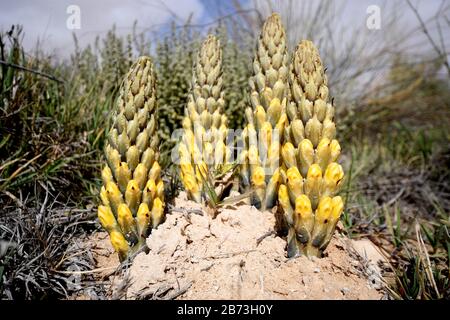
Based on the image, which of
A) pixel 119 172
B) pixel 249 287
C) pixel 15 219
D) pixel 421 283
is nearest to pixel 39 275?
pixel 15 219

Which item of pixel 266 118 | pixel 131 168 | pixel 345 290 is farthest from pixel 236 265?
pixel 266 118

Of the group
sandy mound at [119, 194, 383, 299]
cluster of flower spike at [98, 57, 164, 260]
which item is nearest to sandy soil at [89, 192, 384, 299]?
sandy mound at [119, 194, 383, 299]

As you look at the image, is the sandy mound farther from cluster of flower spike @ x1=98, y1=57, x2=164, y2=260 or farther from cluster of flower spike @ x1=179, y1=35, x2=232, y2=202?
cluster of flower spike @ x1=179, y1=35, x2=232, y2=202

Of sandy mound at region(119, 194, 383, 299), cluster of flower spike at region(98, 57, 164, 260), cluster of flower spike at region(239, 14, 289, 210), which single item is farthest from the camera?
cluster of flower spike at region(239, 14, 289, 210)

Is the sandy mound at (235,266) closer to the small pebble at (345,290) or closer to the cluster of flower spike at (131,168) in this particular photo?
the small pebble at (345,290)

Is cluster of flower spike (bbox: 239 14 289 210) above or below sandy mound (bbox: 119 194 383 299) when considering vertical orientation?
above

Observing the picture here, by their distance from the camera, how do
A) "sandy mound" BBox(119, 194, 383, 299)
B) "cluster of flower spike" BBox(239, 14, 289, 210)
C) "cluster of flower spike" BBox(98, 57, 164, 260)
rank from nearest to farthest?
1. "sandy mound" BBox(119, 194, 383, 299)
2. "cluster of flower spike" BBox(98, 57, 164, 260)
3. "cluster of flower spike" BBox(239, 14, 289, 210)
